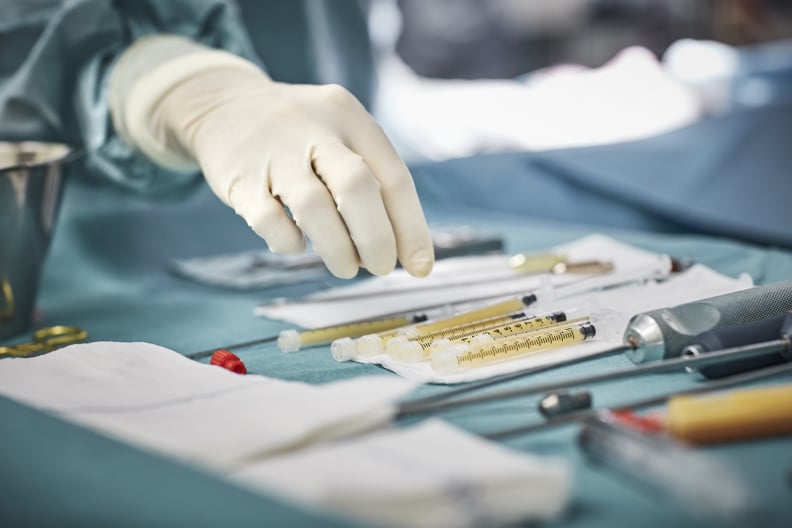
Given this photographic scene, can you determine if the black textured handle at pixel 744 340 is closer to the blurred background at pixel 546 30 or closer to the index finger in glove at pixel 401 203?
the index finger in glove at pixel 401 203

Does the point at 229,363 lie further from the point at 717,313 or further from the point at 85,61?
the point at 85,61

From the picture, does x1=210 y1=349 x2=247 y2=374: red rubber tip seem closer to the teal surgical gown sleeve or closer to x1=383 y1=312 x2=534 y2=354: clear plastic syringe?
x1=383 y1=312 x2=534 y2=354: clear plastic syringe

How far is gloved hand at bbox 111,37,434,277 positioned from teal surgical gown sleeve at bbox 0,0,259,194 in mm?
330

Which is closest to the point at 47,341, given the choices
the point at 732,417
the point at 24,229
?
the point at 24,229

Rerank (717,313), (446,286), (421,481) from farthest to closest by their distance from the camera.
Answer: (446,286), (717,313), (421,481)

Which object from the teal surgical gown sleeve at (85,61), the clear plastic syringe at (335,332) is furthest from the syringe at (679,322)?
the teal surgical gown sleeve at (85,61)

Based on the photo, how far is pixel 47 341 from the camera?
1.13m

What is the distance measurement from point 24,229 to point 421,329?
1.77ft

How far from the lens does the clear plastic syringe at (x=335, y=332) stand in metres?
1.05

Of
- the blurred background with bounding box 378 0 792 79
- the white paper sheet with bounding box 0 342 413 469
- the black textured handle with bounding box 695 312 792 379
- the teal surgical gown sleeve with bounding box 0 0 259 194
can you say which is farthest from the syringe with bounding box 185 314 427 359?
the blurred background with bounding box 378 0 792 79

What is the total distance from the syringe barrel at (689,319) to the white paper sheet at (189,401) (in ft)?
0.89

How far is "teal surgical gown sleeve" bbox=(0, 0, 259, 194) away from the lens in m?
1.51

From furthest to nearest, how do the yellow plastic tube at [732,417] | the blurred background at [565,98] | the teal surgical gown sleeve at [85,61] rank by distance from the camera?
the blurred background at [565,98] < the teal surgical gown sleeve at [85,61] < the yellow plastic tube at [732,417]

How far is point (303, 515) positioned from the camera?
1.74 ft
